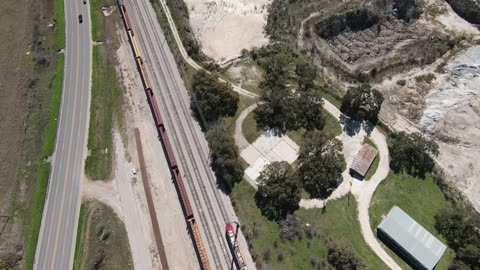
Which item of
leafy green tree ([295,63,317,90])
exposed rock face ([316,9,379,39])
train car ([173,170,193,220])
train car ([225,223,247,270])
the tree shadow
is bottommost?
train car ([225,223,247,270])

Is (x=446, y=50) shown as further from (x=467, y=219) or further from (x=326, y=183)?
(x=326, y=183)

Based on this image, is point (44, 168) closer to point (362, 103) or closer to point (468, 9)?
point (362, 103)

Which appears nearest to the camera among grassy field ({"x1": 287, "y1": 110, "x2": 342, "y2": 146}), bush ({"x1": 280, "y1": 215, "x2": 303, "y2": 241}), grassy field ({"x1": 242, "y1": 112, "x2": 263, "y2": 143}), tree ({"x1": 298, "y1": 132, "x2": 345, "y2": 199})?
bush ({"x1": 280, "y1": 215, "x2": 303, "y2": 241})

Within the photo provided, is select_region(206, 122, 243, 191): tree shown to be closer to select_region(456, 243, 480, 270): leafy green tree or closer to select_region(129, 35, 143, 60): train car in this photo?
select_region(129, 35, 143, 60): train car

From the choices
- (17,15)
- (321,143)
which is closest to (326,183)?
(321,143)

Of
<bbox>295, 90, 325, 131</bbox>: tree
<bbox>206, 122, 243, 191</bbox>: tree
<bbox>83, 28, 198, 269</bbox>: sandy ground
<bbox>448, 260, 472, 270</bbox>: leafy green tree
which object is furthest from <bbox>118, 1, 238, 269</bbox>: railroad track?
<bbox>448, 260, 472, 270</bbox>: leafy green tree

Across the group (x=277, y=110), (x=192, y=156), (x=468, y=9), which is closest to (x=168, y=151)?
(x=192, y=156)
